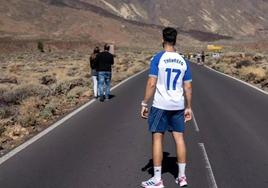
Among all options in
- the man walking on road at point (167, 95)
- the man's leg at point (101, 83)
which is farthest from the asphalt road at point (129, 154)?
the man's leg at point (101, 83)

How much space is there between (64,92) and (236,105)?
783 cm

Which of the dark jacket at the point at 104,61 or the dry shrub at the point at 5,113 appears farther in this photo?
the dark jacket at the point at 104,61

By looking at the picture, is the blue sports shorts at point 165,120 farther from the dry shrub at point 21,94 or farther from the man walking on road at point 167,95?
the dry shrub at point 21,94

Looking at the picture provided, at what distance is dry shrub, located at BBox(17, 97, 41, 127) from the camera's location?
13085 millimetres

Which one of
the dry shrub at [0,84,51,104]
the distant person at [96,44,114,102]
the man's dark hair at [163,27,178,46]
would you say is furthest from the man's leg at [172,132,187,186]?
the dry shrub at [0,84,51,104]

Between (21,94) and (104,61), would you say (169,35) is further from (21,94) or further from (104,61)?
(21,94)

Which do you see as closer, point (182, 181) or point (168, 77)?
point (168, 77)

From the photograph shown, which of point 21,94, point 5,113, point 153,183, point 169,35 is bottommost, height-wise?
point 21,94

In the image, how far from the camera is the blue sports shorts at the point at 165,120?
278 inches

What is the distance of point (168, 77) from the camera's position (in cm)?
699

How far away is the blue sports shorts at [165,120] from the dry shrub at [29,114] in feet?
21.7

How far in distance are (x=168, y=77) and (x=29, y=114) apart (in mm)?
7393

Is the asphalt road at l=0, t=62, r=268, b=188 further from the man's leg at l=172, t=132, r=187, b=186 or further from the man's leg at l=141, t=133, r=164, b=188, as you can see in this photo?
the man's leg at l=141, t=133, r=164, b=188

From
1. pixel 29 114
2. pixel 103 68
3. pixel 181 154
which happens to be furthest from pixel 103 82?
pixel 181 154
